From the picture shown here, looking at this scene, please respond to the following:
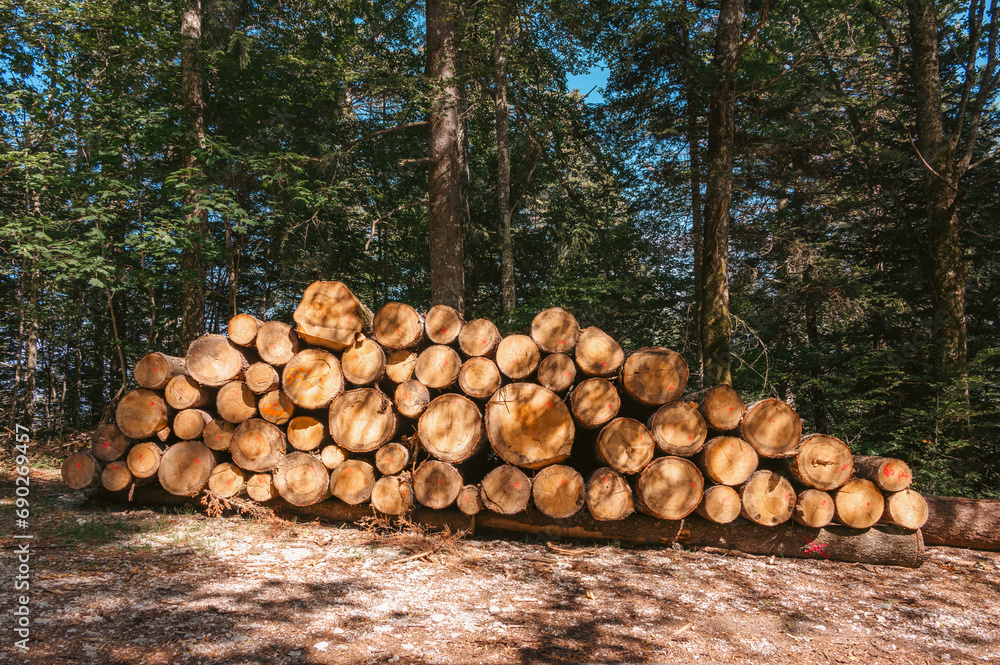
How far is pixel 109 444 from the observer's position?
14.8 ft

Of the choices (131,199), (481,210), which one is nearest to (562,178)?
(481,210)

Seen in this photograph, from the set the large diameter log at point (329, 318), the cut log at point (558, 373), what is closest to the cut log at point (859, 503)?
the cut log at point (558, 373)

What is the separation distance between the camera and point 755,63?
7949 millimetres

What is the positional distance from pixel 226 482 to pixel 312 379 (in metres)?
1.22

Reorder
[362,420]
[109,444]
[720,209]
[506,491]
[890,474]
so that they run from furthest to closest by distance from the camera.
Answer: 1. [720,209]
2. [109,444]
3. [362,420]
4. [506,491]
5. [890,474]

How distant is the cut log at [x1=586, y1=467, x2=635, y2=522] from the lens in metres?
3.86

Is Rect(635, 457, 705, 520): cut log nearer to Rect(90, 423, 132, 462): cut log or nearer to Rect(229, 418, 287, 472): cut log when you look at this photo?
Rect(229, 418, 287, 472): cut log

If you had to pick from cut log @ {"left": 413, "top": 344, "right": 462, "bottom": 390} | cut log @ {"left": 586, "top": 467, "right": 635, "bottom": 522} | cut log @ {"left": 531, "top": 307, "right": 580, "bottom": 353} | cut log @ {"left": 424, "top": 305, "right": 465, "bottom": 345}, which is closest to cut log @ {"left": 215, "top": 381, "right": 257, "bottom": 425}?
cut log @ {"left": 413, "top": 344, "right": 462, "bottom": 390}

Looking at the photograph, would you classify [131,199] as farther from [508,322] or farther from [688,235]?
[688,235]

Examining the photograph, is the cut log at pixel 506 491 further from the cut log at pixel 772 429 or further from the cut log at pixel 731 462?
the cut log at pixel 772 429

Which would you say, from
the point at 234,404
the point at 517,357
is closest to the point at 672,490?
the point at 517,357

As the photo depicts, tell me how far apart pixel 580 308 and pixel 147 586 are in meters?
6.96

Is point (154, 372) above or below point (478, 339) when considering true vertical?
below

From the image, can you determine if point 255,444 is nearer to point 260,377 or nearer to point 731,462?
point 260,377
